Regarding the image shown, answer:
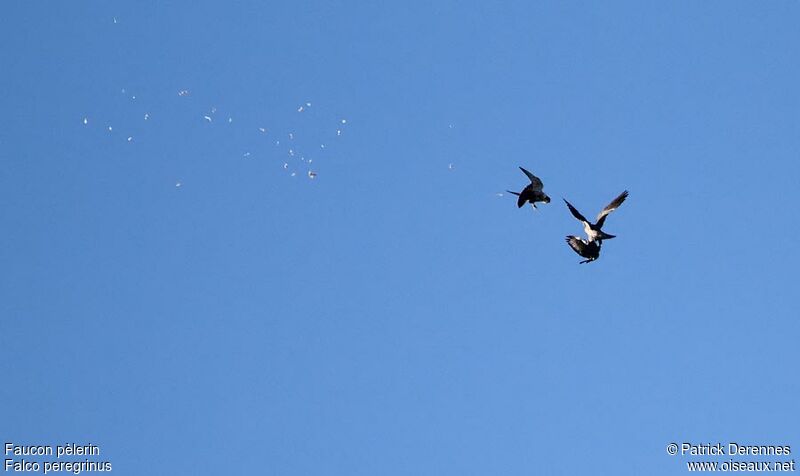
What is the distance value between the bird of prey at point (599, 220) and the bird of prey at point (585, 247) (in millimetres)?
210

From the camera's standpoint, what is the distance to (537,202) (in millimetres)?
48938

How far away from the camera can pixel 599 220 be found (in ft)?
157

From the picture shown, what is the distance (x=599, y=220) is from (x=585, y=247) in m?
1.04

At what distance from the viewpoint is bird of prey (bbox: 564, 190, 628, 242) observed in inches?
1866

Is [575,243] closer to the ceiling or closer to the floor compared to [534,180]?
closer to the floor

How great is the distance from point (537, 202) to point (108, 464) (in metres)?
22.2

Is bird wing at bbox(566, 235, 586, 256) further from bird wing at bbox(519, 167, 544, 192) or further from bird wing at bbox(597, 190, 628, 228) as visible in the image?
bird wing at bbox(519, 167, 544, 192)

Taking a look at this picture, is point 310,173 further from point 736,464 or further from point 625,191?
point 736,464

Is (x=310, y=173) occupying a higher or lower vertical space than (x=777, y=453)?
higher

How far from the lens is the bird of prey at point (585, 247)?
47.6 m

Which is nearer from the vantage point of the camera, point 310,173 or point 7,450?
point 310,173

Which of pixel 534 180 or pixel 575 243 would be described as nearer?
pixel 575 243

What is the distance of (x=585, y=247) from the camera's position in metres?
47.9

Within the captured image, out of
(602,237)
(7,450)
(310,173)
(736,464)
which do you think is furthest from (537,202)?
(7,450)
